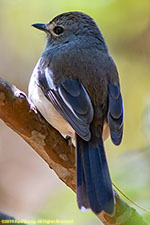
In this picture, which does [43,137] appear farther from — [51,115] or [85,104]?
[85,104]

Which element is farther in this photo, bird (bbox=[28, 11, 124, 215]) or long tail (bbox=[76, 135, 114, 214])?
bird (bbox=[28, 11, 124, 215])

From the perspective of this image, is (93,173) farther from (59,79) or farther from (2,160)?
(2,160)

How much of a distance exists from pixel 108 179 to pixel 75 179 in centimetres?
38

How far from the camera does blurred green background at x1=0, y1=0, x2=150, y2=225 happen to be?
5.24m

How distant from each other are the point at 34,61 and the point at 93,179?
3808 millimetres

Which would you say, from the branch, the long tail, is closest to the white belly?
the branch

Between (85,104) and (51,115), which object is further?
(51,115)

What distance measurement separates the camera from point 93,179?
2941 millimetres

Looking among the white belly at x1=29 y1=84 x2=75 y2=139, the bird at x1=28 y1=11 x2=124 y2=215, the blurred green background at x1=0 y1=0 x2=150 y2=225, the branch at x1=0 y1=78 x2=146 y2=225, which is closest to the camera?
the bird at x1=28 y1=11 x2=124 y2=215

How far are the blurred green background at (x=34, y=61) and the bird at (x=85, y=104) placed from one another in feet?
3.44

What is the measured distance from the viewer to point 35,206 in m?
5.32

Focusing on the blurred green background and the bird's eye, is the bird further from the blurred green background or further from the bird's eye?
the blurred green background

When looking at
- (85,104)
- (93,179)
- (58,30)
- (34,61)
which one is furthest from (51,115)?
(34,61)

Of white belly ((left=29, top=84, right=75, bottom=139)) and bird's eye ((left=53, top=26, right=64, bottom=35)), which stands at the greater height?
bird's eye ((left=53, top=26, right=64, bottom=35))
